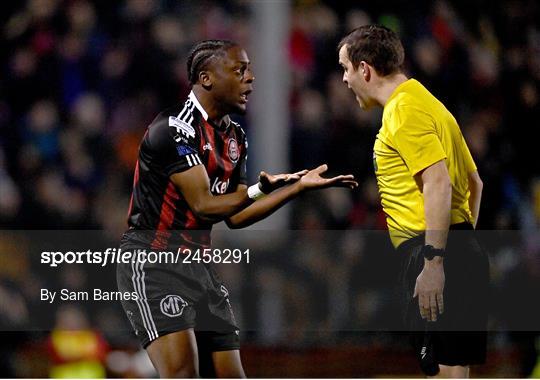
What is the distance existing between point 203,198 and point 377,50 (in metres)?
0.87

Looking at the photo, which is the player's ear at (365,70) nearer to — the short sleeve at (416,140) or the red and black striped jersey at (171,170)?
the short sleeve at (416,140)

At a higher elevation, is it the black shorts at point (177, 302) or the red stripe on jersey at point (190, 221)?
the red stripe on jersey at point (190, 221)

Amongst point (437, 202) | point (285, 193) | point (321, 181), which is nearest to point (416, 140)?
point (437, 202)

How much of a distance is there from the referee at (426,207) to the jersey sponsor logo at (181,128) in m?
0.64

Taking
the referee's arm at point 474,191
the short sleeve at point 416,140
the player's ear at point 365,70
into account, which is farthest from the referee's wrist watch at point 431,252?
the player's ear at point 365,70

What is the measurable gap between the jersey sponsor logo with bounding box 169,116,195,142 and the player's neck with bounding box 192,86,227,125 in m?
0.13

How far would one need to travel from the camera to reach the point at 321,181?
458cm

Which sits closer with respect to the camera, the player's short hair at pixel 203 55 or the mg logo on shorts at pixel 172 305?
the mg logo on shorts at pixel 172 305

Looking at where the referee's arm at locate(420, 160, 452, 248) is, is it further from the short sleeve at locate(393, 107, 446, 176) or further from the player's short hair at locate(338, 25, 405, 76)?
the player's short hair at locate(338, 25, 405, 76)

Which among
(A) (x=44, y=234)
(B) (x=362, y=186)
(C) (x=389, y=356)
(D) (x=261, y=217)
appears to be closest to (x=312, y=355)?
(C) (x=389, y=356)

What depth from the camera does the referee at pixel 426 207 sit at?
458 centimetres

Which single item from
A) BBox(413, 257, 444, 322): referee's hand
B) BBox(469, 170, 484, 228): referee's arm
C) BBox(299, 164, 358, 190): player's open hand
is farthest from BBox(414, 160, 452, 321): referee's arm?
BBox(469, 170, 484, 228): referee's arm

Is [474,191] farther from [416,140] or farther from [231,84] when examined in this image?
[231,84]

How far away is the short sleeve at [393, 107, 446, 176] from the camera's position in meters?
4.59
